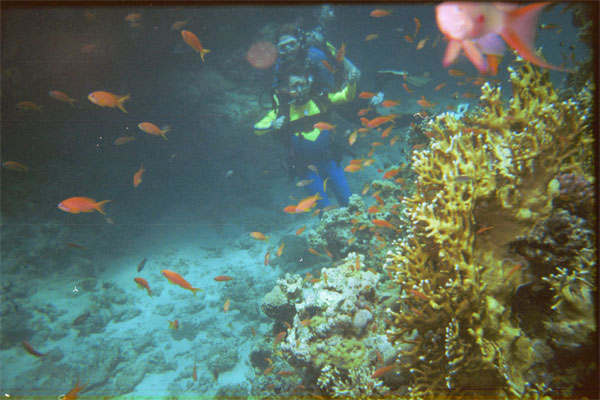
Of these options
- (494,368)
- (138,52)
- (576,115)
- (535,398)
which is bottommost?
(535,398)

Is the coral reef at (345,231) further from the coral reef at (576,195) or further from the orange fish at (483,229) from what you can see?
the coral reef at (576,195)

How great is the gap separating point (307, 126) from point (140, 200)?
9.17 metres

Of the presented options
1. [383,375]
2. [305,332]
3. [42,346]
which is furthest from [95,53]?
[383,375]

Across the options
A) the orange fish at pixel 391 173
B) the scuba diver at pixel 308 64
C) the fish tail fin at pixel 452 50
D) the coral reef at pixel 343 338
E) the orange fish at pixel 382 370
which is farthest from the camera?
the scuba diver at pixel 308 64

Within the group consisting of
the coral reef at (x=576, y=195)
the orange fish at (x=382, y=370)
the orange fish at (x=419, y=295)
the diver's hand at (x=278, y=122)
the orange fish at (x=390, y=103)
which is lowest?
the orange fish at (x=382, y=370)

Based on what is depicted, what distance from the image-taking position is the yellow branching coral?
2.09 meters

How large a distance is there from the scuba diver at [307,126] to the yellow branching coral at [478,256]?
16.1 feet

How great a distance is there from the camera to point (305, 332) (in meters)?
3.47

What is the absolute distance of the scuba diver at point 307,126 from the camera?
7.52 metres

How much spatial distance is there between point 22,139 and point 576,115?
15408 millimetres

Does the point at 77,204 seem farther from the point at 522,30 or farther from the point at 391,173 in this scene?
the point at 522,30

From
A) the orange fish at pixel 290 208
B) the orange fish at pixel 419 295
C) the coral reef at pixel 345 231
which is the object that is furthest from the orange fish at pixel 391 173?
the orange fish at pixel 419 295

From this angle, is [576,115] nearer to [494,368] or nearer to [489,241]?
[489,241]

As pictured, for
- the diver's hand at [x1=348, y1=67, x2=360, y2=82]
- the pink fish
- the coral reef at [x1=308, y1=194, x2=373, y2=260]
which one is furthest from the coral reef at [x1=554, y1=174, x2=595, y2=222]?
the diver's hand at [x1=348, y1=67, x2=360, y2=82]
